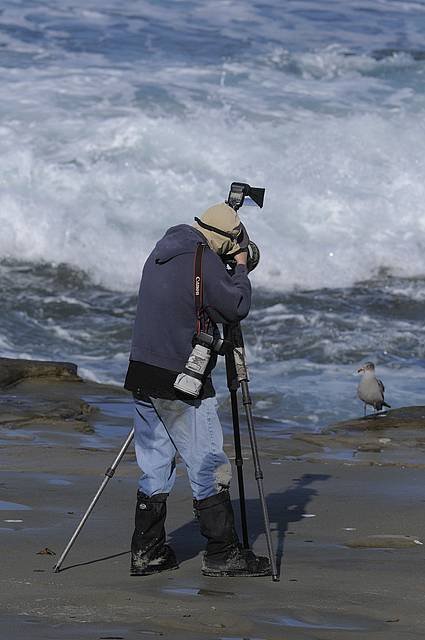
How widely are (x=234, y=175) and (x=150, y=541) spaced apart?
14.4m

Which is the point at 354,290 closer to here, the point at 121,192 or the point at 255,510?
the point at 121,192

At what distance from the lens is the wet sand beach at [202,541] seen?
490 cm

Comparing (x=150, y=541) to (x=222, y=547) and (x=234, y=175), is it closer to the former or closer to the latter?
(x=222, y=547)

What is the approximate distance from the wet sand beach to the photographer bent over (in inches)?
6.3

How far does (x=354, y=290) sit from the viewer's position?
53.1 ft

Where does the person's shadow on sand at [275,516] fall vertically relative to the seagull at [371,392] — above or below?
above

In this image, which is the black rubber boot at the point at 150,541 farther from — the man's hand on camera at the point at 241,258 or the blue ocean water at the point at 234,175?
the blue ocean water at the point at 234,175

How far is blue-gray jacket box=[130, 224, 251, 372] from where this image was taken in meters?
5.51

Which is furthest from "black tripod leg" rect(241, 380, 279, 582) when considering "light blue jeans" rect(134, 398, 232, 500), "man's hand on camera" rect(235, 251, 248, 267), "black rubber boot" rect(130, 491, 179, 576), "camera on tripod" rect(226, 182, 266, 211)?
"camera on tripod" rect(226, 182, 266, 211)

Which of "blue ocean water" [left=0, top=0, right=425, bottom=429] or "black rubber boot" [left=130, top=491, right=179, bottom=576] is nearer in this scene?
"black rubber boot" [left=130, top=491, right=179, bottom=576]

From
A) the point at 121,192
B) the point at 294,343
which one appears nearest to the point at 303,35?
the point at 121,192

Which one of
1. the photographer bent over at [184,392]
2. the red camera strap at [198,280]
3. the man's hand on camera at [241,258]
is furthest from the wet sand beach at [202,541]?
the man's hand on camera at [241,258]

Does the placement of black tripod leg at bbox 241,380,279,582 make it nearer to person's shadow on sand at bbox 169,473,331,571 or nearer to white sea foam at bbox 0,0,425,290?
person's shadow on sand at bbox 169,473,331,571

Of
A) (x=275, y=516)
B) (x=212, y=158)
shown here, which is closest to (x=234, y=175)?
(x=212, y=158)
